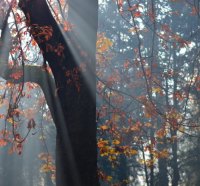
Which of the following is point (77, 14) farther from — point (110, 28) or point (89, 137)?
point (110, 28)

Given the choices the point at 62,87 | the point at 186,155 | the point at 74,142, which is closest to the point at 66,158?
the point at 74,142

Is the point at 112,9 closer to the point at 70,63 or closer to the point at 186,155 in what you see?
the point at 186,155

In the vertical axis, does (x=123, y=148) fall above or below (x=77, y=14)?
below

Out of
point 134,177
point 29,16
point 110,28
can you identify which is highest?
point 110,28

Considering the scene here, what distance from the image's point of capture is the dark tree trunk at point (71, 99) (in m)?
4.89

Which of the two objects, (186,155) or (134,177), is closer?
(186,155)

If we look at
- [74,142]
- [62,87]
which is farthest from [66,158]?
[62,87]

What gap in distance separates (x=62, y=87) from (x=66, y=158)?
2.86 ft

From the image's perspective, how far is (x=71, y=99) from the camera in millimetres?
4996

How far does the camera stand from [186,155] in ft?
96.3

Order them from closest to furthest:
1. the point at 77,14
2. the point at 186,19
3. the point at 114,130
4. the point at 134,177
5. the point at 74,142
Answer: the point at 74,142
the point at 77,14
the point at 114,130
the point at 186,19
the point at 134,177

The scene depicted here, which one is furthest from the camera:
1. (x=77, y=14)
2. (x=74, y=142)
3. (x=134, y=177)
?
(x=134, y=177)

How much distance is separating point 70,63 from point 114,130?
3.93m

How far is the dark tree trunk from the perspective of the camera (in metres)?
4.89
